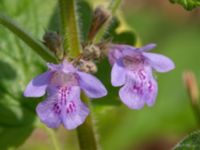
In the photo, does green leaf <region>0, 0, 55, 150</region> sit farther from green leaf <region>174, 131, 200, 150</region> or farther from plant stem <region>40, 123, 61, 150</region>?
green leaf <region>174, 131, 200, 150</region>

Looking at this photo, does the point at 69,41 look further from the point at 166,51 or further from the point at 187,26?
the point at 187,26

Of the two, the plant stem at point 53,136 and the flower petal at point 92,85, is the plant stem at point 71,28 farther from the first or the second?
the plant stem at point 53,136

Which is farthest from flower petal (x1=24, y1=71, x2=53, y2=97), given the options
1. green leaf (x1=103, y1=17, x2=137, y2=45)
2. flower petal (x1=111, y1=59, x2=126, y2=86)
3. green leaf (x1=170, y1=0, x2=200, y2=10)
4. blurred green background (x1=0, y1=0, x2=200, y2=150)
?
green leaf (x1=103, y1=17, x2=137, y2=45)

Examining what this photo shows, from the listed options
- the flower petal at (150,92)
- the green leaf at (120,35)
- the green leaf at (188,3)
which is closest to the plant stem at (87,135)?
the flower petal at (150,92)

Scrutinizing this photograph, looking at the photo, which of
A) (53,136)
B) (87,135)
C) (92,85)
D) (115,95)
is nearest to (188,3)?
(92,85)

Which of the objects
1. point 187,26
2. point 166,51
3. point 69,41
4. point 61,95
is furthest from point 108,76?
point 187,26

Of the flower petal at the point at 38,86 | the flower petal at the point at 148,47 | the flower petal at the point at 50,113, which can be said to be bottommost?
the flower petal at the point at 148,47
